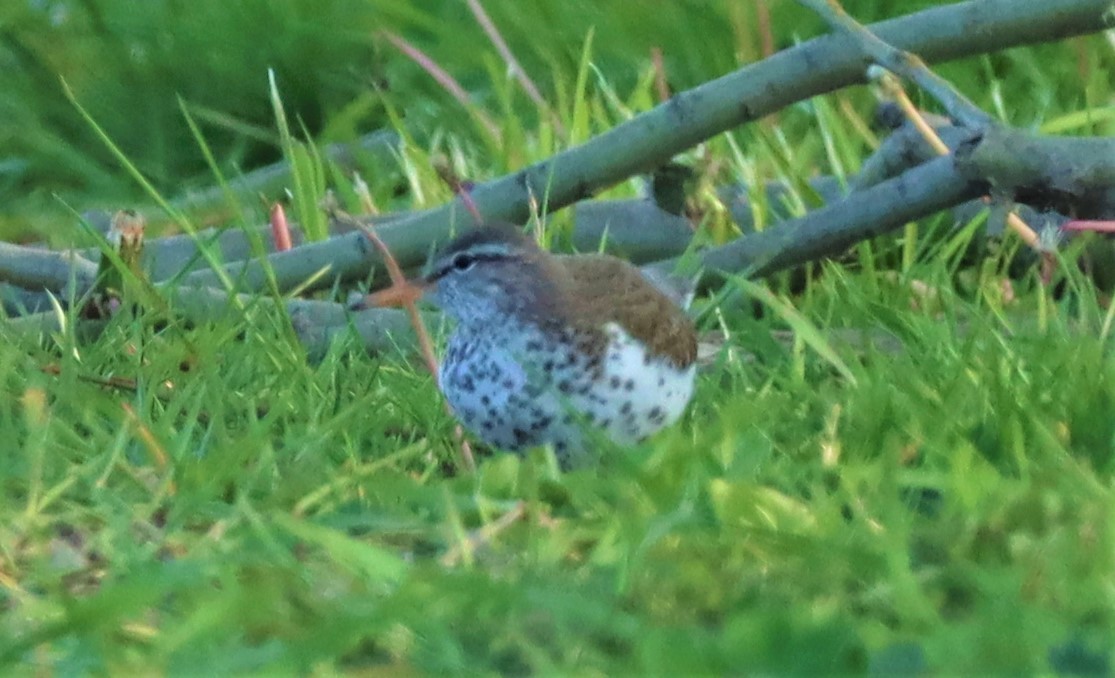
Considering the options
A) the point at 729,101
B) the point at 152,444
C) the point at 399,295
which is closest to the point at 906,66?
the point at 729,101

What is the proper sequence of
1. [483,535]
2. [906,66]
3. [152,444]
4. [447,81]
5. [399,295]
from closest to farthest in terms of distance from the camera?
[483,535]
[152,444]
[906,66]
[399,295]
[447,81]

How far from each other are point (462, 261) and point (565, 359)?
62 cm

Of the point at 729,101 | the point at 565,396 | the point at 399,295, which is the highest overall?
the point at 729,101

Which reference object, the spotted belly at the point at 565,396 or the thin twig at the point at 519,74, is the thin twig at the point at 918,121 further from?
the thin twig at the point at 519,74

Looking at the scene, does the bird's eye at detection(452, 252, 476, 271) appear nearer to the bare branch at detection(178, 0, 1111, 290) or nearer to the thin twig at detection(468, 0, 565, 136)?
the bare branch at detection(178, 0, 1111, 290)

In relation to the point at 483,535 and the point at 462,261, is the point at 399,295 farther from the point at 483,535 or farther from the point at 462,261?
the point at 483,535

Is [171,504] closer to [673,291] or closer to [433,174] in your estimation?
[673,291]

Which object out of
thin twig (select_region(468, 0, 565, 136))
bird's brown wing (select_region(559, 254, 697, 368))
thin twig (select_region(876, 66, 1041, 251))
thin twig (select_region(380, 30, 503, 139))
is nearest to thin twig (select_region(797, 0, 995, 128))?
thin twig (select_region(876, 66, 1041, 251))

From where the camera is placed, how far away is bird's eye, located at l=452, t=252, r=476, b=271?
3764 millimetres

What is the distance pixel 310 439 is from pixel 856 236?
1.54 meters

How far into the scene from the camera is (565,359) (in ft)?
10.6

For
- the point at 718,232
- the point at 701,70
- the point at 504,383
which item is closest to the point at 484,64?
the point at 701,70

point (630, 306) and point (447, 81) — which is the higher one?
point (447, 81)

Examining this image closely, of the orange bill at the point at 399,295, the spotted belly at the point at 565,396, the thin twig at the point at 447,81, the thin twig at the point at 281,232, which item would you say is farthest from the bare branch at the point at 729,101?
the thin twig at the point at 447,81
